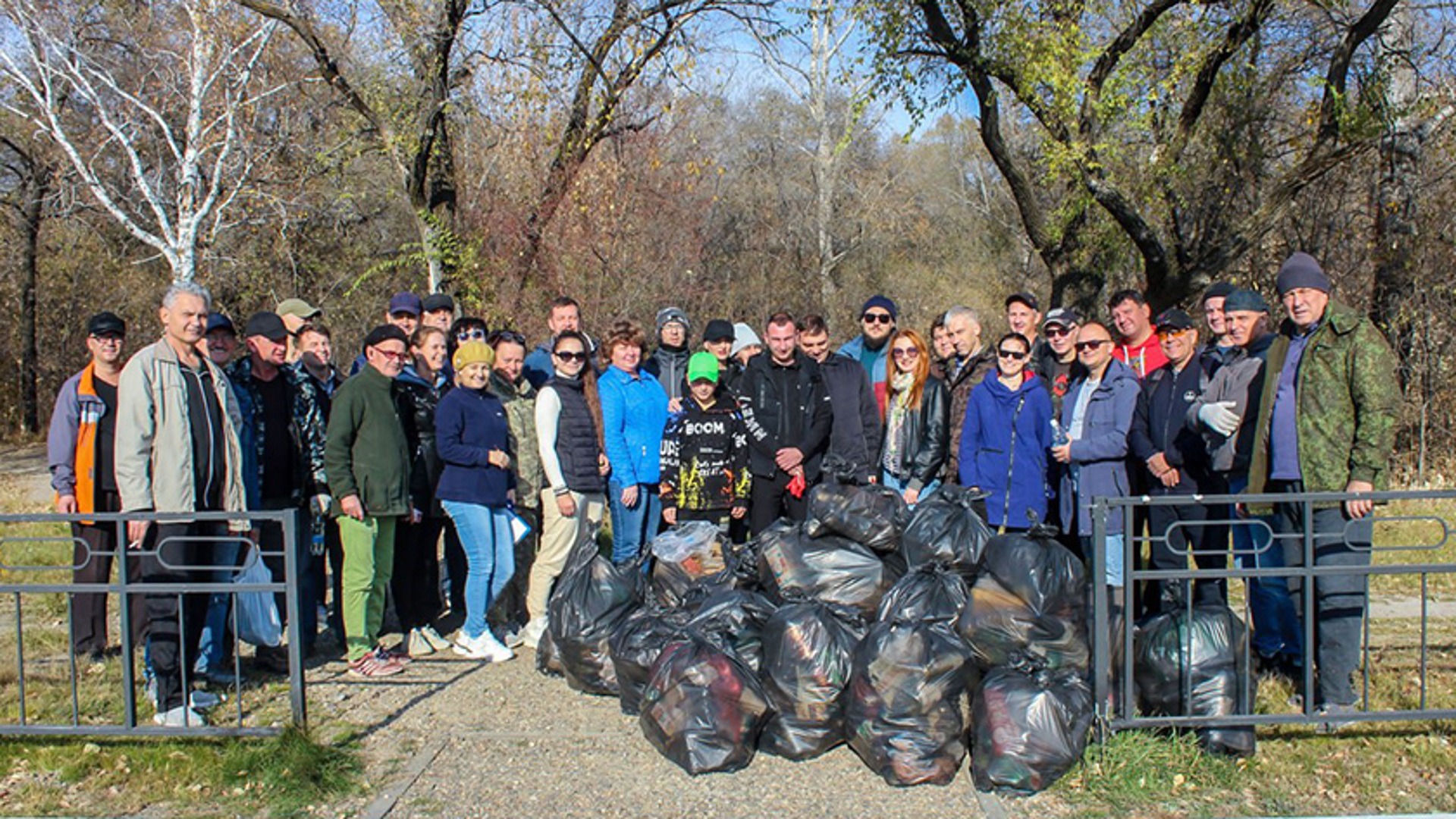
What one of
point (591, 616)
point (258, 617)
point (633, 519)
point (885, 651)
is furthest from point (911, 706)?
point (258, 617)

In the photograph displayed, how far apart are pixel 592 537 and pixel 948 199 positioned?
34.5 meters

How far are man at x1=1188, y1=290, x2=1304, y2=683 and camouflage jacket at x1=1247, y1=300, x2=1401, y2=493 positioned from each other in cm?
35

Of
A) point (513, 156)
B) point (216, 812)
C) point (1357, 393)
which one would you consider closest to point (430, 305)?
point (216, 812)

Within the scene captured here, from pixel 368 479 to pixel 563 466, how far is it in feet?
3.59

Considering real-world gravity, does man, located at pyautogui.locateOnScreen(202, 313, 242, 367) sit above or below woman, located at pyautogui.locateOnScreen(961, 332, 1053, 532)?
above

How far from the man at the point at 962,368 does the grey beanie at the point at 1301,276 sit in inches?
69.9

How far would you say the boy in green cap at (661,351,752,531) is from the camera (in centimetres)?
614

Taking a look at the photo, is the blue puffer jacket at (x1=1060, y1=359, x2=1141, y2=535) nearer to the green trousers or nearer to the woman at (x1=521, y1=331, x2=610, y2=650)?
the woman at (x1=521, y1=331, x2=610, y2=650)

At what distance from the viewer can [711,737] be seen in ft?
14.0

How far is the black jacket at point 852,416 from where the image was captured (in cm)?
638

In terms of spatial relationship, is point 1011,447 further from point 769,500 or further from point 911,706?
point 911,706

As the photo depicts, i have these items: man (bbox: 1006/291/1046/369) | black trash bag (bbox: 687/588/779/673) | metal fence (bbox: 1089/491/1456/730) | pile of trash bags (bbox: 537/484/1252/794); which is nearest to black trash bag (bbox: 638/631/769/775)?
pile of trash bags (bbox: 537/484/1252/794)

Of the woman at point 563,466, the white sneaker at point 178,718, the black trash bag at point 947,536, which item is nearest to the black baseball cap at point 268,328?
the woman at point 563,466

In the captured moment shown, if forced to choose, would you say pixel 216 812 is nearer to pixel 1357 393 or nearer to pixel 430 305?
pixel 430 305
